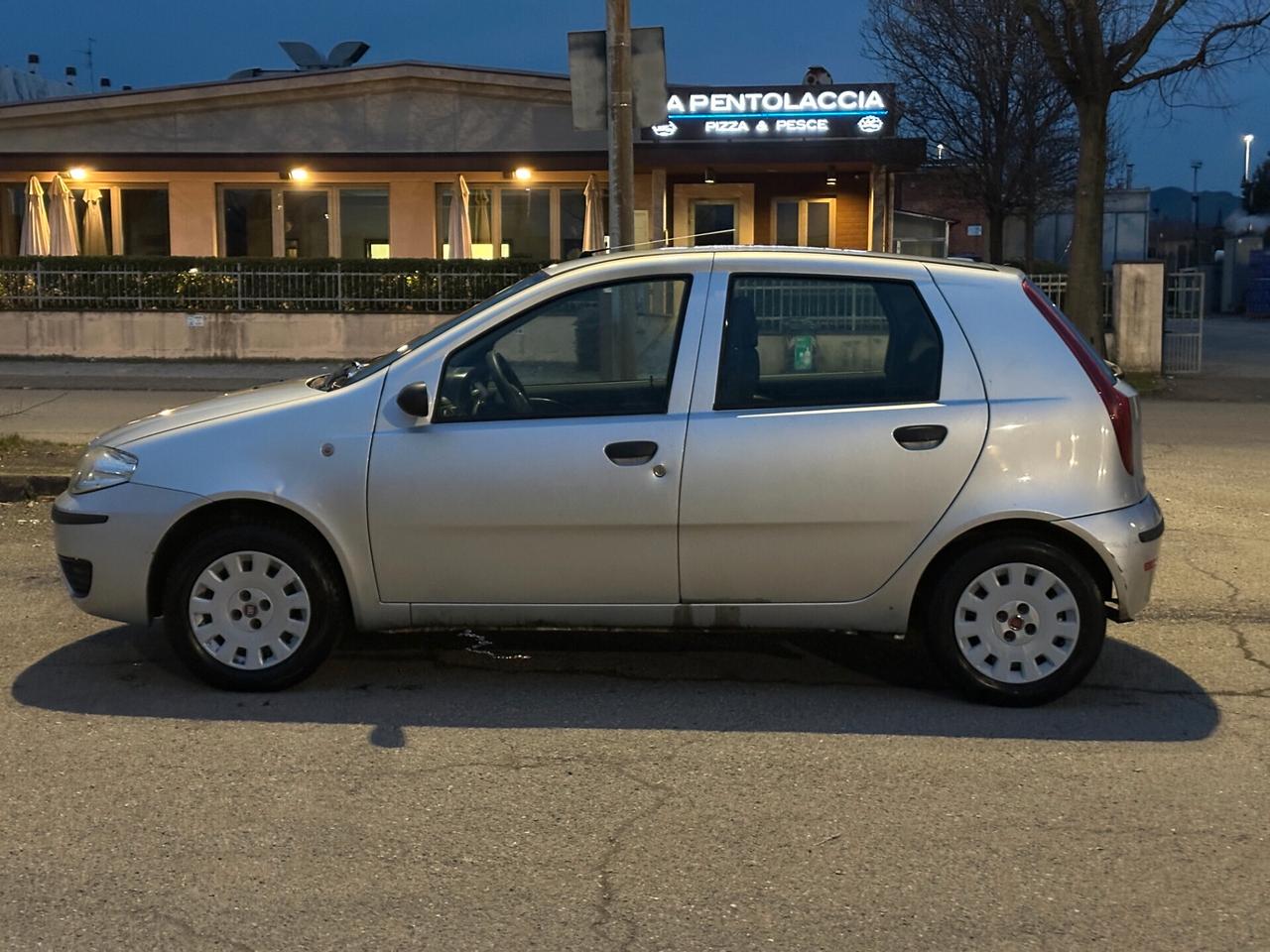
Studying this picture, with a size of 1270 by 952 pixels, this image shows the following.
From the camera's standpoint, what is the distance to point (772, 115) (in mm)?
24453

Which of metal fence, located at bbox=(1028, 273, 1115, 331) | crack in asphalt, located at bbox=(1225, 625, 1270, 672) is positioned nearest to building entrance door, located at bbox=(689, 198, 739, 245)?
metal fence, located at bbox=(1028, 273, 1115, 331)

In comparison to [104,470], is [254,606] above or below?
below

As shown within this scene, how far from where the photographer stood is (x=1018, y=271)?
221 inches

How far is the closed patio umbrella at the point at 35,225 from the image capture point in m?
25.4

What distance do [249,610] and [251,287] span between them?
61.0ft

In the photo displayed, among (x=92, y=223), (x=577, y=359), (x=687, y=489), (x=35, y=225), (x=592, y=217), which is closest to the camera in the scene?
(x=687, y=489)

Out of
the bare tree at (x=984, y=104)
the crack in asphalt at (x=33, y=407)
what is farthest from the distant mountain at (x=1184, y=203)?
the crack in asphalt at (x=33, y=407)

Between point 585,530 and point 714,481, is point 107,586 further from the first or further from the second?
point 714,481

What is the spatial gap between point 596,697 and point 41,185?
25.0 m

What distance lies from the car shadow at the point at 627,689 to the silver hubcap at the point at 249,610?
20cm

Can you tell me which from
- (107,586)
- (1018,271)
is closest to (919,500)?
(1018,271)

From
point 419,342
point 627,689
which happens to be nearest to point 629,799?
point 627,689

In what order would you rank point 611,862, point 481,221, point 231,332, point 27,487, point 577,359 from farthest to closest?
point 481,221, point 231,332, point 27,487, point 577,359, point 611,862

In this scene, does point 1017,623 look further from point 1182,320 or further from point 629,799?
point 1182,320
